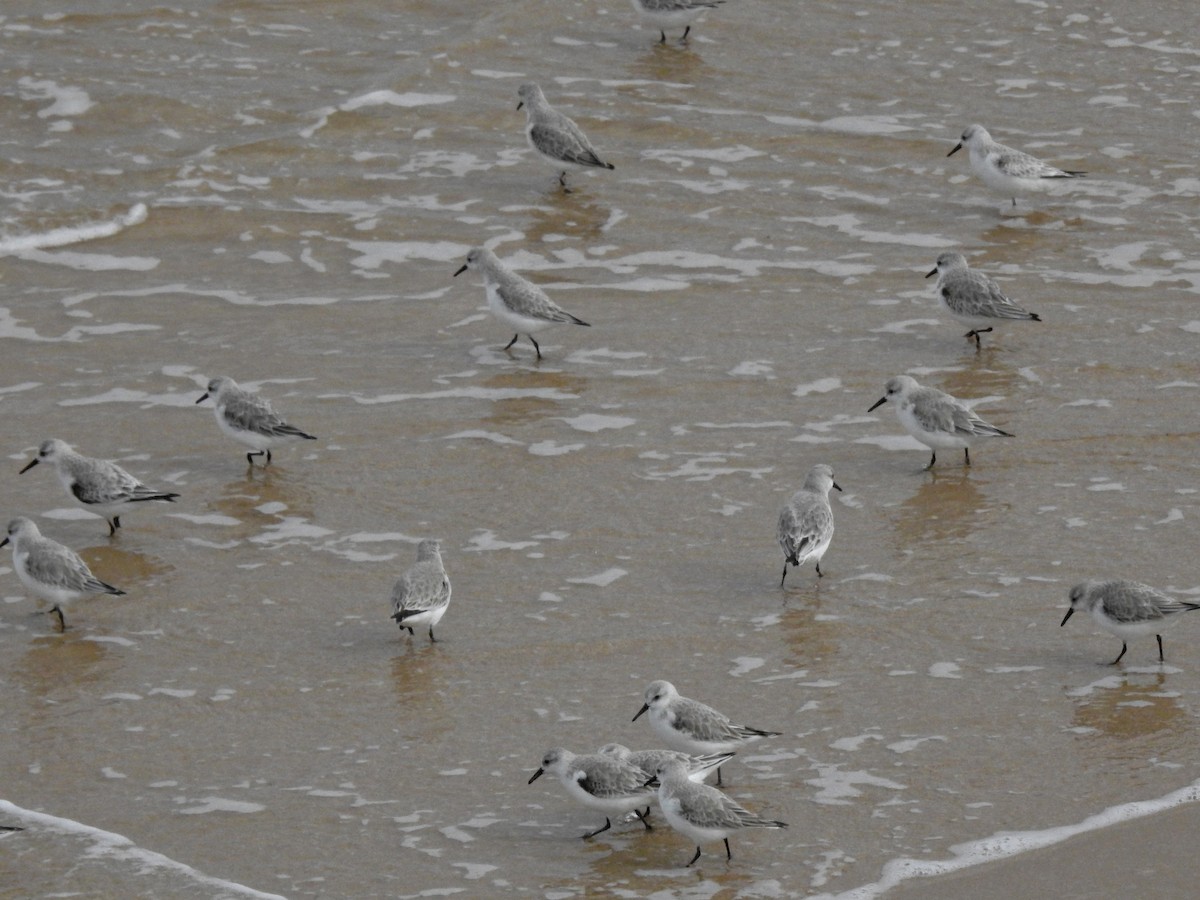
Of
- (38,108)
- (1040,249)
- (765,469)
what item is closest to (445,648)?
(765,469)

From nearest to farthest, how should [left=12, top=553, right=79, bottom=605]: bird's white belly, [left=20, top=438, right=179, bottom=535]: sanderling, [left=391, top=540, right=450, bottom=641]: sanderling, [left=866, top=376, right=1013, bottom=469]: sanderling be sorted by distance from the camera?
[left=391, top=540, right=450, bottom=641]: sanderling < [left=12, top=553, right=79, bottom=605]: bird's white belly < [left=20, top=438, right=179, bottom=535]: sanderling < [left=866, top=376, right=1013, bottom=469]: sanderling

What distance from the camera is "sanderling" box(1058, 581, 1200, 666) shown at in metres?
8.27

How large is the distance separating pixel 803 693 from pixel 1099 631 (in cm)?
163

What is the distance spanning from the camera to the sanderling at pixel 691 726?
757 centimetres

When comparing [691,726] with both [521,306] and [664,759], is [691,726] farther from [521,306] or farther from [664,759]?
[521,306]

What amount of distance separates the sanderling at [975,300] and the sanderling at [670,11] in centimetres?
698

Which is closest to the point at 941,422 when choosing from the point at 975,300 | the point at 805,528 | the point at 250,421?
the point at 805,528

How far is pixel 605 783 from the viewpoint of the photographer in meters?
7.10

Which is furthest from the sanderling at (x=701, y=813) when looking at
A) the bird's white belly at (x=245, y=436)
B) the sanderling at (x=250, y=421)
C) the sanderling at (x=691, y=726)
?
the bird's white belly at (x=245, y=436)

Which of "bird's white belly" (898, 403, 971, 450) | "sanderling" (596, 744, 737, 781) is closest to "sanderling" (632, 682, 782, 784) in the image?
"sanderling" (596, 744, 737, 781)

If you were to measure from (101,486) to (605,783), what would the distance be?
13.1 ft

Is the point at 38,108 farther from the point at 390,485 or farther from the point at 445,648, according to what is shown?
the point at 445,648

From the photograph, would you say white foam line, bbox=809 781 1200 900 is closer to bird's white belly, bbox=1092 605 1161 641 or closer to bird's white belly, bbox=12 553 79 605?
bird's white belly, bbox=1092 605 1161 641

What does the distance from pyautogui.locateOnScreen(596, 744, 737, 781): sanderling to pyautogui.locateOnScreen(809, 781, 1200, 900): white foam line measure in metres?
0.75
